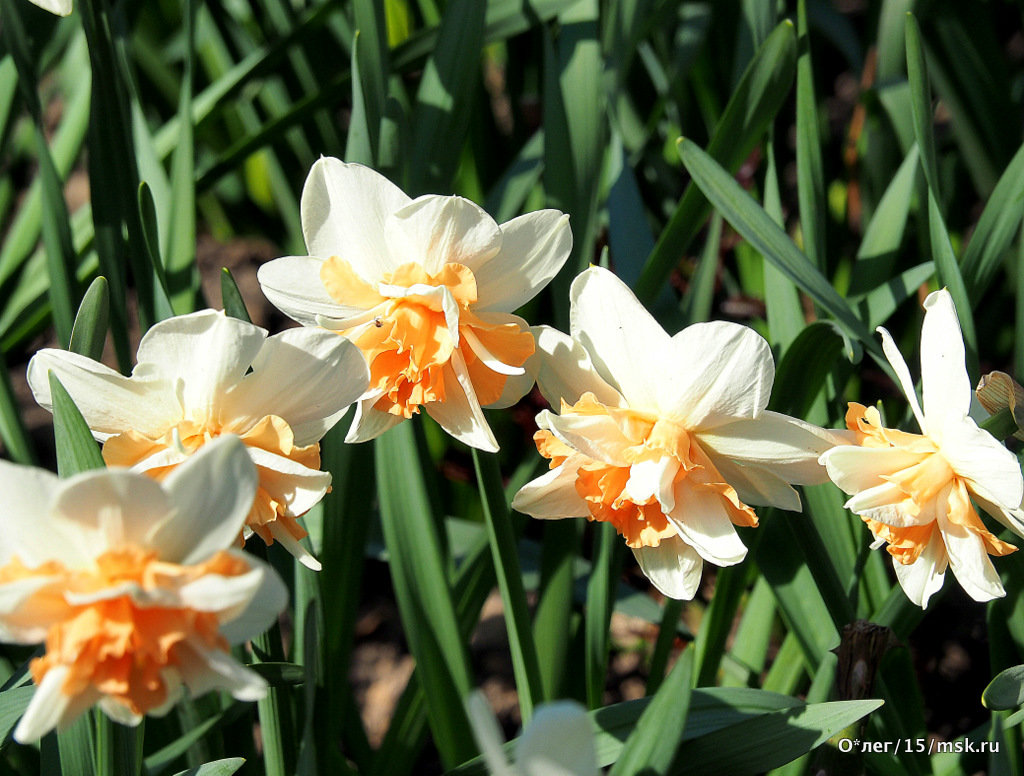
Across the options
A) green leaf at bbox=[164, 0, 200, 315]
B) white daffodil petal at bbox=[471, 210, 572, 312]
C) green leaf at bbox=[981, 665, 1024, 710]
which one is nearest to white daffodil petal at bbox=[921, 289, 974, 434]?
green leaf at bbox=[981, 665, 1024, 710]

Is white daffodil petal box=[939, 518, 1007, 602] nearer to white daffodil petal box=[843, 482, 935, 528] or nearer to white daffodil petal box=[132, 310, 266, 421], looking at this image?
white daffodil petal box=[843, 482, 935, 528]

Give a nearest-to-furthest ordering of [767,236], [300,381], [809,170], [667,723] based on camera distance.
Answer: [667,723] → [300,381] → [767,236] → [809,170]

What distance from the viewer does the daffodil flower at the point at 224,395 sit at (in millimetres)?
776

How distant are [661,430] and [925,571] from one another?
33 cm

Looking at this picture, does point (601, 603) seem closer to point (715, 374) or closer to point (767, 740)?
point (767, 740)

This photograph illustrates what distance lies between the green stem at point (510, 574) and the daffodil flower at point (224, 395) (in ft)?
0.71

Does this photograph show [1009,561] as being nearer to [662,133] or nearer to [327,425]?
[327,425]

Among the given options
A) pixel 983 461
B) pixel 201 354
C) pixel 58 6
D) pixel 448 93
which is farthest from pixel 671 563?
pixel 58 6

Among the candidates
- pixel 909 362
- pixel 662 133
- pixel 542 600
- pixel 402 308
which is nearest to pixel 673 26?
pixel 662 133

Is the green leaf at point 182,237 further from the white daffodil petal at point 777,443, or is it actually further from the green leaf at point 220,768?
the white daffodil petal at point 777,443

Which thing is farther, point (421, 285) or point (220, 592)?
point (421, 285)

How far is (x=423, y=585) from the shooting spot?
3.95 feet

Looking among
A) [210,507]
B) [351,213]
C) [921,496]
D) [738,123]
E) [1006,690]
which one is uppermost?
[738,123]

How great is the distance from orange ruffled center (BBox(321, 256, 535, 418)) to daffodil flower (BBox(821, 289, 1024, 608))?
33 cm
